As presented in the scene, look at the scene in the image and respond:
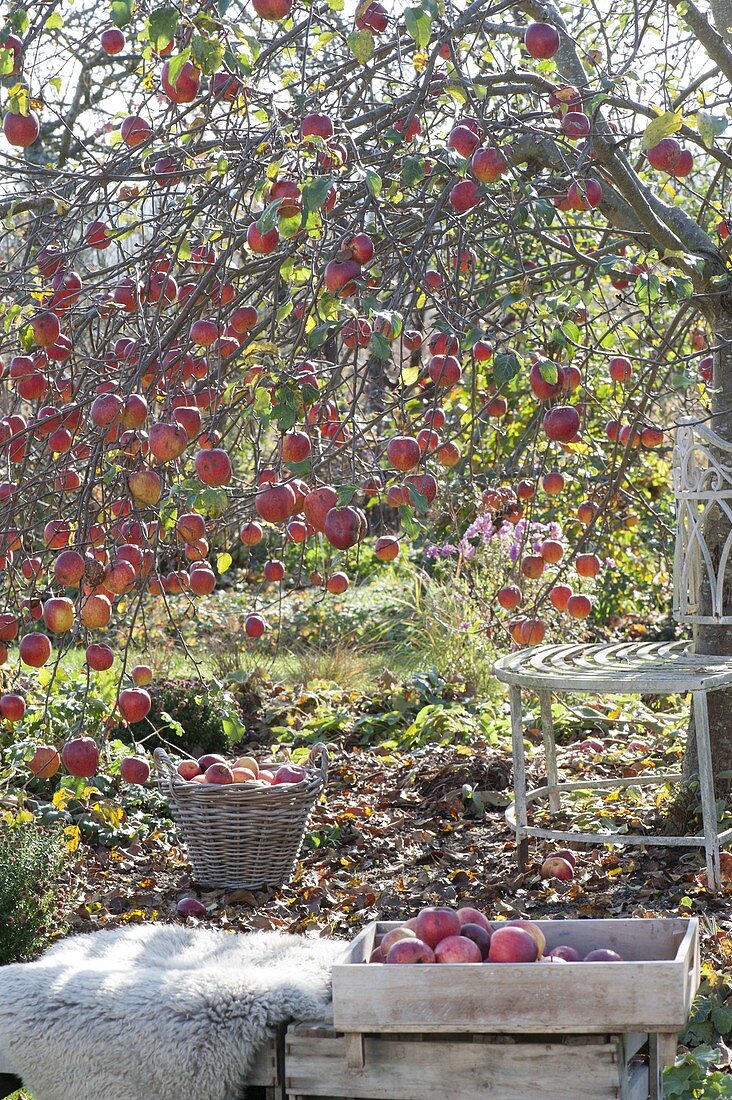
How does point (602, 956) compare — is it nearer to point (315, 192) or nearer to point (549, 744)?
point (315, 192)

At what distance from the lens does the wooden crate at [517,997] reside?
1.78m

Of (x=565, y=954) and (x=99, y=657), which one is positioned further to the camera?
(x=99, y=657)

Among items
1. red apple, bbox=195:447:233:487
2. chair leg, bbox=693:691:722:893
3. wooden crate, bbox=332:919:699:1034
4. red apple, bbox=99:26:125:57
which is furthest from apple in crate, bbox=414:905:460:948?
red apple, bbox=99:26:125:57

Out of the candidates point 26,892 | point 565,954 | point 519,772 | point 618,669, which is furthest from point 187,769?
point 565,954

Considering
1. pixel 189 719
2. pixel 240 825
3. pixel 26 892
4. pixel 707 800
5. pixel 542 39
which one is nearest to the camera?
pixel 542 39

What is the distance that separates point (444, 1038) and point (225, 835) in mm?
1750

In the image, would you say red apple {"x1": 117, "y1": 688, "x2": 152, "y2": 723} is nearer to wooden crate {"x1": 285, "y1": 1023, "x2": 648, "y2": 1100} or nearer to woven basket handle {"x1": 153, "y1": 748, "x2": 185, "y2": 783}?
wooden crate {"x1": 285, "y1": 1023, "x2": 648, "y2": 1100}

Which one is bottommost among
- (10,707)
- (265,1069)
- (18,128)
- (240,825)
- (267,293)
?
(265,1069)

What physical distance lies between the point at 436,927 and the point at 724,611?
6.29ft

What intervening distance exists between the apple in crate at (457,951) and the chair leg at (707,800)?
1.40 meters

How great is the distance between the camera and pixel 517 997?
1.81 meters

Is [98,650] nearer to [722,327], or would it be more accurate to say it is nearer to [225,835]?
[225,835]

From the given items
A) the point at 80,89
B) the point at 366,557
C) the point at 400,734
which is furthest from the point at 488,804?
the point at 80,89

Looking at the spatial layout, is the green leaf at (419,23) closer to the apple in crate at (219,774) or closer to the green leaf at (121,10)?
the green leaf at (121,10)
